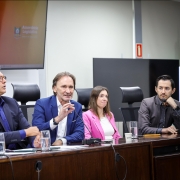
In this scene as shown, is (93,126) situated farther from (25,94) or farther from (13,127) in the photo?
(13,127)

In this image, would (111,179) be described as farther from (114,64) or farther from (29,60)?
(114,64)

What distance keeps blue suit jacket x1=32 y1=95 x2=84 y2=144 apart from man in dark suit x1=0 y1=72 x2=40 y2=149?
186mm

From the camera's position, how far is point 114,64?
585cm

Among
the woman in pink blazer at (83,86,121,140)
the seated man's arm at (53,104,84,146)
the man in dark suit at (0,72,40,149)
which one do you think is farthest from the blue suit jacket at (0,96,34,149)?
the woman in pink blazer at (83,86,121,140)

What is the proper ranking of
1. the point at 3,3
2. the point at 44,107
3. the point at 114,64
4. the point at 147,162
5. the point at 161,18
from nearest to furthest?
the point at 147,162
the point at 44,107
the point at 3,3
the point at 114,64
the point at 161,18

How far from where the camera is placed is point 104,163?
270cm

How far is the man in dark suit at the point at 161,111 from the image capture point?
4.00 m

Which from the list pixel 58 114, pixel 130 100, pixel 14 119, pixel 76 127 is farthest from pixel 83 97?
pixel 14 119

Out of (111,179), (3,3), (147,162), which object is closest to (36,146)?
(111,179)

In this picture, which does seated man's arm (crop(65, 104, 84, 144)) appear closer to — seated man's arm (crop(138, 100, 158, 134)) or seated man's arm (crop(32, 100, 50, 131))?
seated man's arm (crop(32, 100, 50, 131))

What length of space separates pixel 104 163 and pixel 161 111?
60.3 inches

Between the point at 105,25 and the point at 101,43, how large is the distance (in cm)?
30

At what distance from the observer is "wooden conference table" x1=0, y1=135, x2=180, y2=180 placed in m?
2.25

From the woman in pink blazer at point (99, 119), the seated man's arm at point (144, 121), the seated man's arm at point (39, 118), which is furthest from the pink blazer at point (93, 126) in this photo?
the seated man's arm at point (39, 118)
